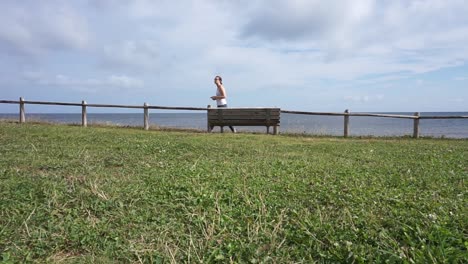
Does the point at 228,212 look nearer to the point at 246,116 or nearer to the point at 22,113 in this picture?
the point at 246,116

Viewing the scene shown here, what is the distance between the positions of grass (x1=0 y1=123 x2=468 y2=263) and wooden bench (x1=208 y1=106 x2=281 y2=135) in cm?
761

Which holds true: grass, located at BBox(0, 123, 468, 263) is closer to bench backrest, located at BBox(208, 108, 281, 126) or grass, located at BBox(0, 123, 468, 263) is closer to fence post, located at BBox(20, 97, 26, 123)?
bench backrest, located at BBox(208, 108, 281, 126)

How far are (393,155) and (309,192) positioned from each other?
3949mm

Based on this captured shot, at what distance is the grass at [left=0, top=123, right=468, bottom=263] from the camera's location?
2703 millimetres

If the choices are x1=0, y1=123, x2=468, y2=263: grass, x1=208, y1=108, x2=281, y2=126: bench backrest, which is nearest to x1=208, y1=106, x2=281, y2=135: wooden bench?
x1=208, y1=108, x2=281, y2=126: bench backrest

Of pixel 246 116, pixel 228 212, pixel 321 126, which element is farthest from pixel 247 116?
pixel 321 126

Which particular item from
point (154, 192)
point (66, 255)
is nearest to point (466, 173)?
point (154, 192)

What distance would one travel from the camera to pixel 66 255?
2.72 m

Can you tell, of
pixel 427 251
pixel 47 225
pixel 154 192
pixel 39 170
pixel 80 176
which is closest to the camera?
pixel 427 251

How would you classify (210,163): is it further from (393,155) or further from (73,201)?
(393,155)

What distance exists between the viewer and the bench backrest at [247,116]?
43.0 feet

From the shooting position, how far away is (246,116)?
13133 millimetres

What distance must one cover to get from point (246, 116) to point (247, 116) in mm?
40

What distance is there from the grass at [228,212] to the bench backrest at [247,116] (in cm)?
761
